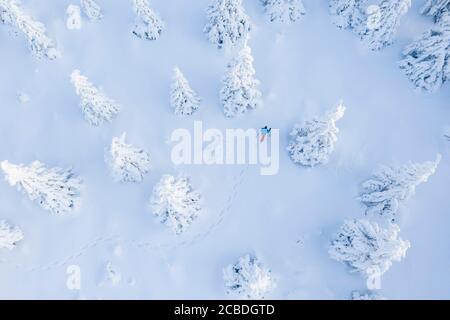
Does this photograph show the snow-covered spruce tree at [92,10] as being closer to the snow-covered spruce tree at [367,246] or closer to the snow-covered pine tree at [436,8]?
the snow-covered spruce tree at [367,246]

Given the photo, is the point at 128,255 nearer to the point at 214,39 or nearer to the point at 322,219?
the point at 322,219

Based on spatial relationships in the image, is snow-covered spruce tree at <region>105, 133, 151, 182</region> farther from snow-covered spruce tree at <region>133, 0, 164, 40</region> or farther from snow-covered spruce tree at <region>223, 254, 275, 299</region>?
snow-covered spruce tree at <region>223, 254, 275, 299</region>

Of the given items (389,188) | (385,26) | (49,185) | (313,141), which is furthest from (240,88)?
(49,185)

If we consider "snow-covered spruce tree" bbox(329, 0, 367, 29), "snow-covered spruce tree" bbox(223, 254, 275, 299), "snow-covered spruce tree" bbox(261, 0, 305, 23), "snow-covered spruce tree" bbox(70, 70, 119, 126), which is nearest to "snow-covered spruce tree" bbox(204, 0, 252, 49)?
"snow-covered spruce tree" bbox(261, 0, 305, 23)

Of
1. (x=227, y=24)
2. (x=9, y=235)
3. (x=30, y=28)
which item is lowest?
(x=9, y=235)

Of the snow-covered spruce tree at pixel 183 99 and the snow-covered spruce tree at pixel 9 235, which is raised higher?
the snow-covered spruce tree at pixel 183 99

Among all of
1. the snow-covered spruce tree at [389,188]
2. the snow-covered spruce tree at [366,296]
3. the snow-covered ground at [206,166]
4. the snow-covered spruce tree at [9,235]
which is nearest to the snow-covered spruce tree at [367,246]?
the snow-covered spruce tree at [366,296]

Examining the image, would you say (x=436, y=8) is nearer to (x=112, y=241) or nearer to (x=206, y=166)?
(x=206, y=166)
